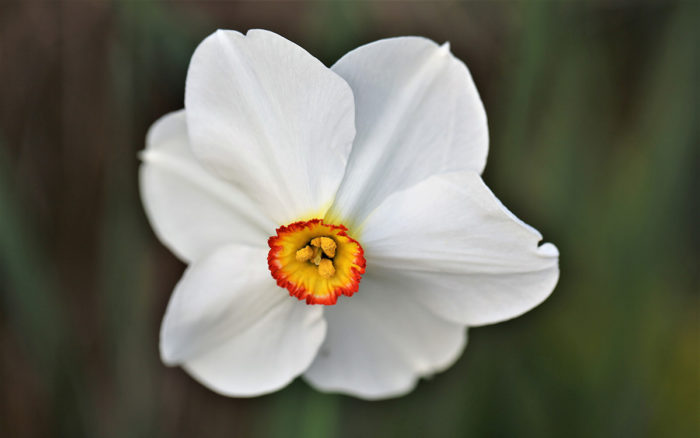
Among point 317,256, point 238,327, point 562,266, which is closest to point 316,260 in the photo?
point 317,256

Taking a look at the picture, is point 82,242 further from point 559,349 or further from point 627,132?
point 627,132

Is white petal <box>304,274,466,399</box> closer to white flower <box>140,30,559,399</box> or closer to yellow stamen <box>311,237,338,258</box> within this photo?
white flower <box>140,30,559,399</box>

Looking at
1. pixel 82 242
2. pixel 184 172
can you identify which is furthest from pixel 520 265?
pixel 82 242

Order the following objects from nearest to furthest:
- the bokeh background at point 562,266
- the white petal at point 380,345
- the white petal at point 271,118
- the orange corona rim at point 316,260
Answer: the white petal at point 271,118 → the orange corona rim at point 316,260 → the white petal at point 380,345 → the bokeh background at point 562,266

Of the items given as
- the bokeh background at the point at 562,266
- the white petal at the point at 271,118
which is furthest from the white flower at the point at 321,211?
the bokeh background at the point at 562,266

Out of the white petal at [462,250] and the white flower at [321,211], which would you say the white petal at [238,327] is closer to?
the white flower at [321,211]

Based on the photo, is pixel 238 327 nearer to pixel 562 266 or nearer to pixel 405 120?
pixel 405 120

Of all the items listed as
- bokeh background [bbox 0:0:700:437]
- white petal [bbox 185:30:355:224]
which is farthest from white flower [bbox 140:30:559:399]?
bokeh background [bbox 0:0:700:437]
